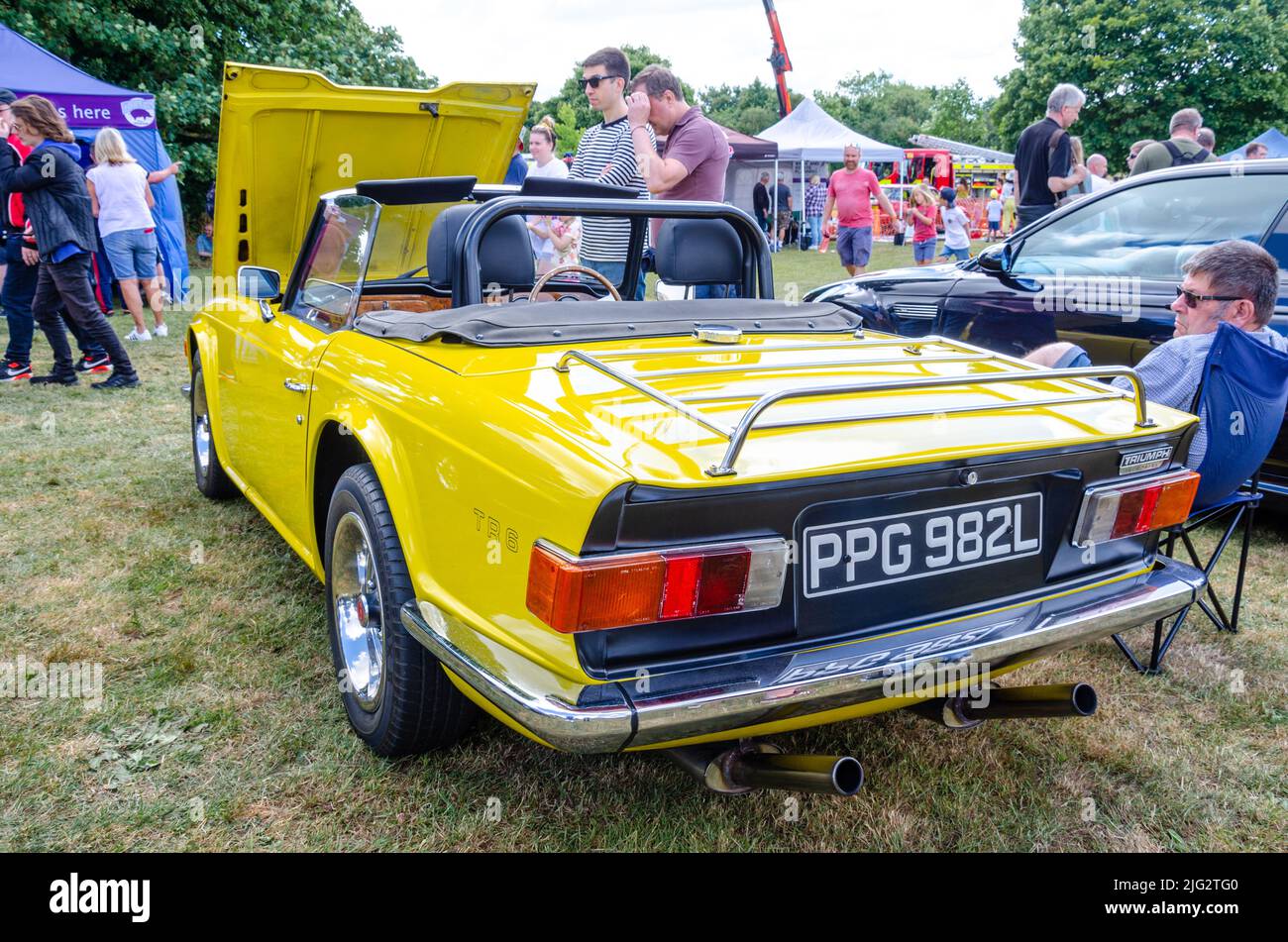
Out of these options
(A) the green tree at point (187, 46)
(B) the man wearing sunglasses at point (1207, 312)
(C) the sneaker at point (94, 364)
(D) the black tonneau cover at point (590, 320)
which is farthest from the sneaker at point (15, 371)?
(A) the green tree at point (187, 46)

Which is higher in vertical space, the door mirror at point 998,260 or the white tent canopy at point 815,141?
the white tent canopy at point 815,141

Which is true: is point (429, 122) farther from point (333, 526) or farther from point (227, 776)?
point (227, 776)

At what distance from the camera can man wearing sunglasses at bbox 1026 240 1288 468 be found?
2938 mm

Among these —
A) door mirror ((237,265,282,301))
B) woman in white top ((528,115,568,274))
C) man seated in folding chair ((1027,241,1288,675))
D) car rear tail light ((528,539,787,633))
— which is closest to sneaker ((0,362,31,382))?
woman in white top ((528,115,568,274))

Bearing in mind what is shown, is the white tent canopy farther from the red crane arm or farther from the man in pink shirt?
the red crane arm

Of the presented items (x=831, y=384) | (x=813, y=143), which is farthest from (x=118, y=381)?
(x=813, y=143)

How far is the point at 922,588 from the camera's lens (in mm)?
1931

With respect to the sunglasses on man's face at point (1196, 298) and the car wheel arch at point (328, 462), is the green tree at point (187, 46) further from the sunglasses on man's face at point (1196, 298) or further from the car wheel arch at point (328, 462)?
the sunglasses on man's face at point (1196, 298)

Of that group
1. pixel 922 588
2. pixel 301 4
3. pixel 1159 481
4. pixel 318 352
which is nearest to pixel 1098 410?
pixel 1159 481

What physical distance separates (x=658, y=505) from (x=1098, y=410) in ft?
4.07

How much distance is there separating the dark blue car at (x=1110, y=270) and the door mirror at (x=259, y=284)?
3375 millimetres

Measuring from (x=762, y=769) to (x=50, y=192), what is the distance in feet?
22.4

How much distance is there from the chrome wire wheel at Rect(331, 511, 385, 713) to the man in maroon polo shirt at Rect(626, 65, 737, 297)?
2.55m

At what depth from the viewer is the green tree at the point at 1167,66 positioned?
3216 cm
